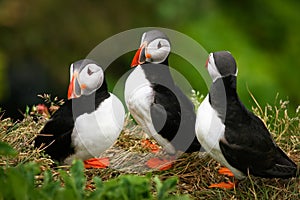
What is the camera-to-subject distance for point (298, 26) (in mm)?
6375

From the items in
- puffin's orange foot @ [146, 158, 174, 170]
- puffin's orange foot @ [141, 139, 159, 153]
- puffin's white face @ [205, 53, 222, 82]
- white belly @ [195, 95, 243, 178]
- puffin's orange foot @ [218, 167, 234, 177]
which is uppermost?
puffin's white face @ [205, 53, 222, 82]

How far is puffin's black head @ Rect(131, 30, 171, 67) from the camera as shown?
10.9ft

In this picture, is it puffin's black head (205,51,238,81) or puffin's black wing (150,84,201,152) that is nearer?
puffin's black head (205,51,238,81)

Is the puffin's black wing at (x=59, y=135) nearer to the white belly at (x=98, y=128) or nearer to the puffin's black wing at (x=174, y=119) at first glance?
the white belly at (x=98, y=128)

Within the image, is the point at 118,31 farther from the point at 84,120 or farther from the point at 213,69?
the point at 213,69

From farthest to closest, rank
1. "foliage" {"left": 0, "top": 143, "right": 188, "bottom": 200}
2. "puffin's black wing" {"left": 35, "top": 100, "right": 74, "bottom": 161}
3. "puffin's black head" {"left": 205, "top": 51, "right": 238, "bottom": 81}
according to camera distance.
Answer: "puffin's black wing" {"left": 35, "top": 100, "right": 74, "bottom": 161} < "puffin's black head" {"left": 205, "top": 51, "right": 238, "bottom": 81} < "foliage" {"left": 0, "top": 143, "right": 188, "bottom": 200}

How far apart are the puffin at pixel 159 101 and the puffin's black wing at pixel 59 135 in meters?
0.30

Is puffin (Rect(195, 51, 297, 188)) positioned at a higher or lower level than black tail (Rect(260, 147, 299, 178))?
higher

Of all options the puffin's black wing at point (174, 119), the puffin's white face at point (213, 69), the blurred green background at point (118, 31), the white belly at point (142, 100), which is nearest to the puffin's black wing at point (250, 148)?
the puffin's white face at point (213, 69)

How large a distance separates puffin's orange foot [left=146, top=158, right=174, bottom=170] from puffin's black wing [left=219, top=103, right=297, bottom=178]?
384 millimetres

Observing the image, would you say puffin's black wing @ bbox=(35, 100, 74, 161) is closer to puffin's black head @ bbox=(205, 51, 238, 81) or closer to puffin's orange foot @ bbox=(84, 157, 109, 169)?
puffin's orange foot @ bbox=(84, 157, 109, 169)

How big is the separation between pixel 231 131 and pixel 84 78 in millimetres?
678

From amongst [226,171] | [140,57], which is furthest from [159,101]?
[226,171]

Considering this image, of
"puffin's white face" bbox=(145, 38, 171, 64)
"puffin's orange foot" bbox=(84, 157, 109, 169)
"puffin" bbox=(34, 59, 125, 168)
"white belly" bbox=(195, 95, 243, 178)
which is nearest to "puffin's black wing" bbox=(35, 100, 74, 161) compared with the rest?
"puffin" bbox=(34, 59, 125, 168)
